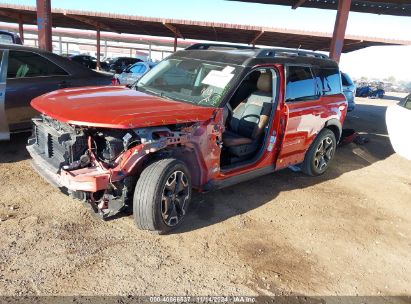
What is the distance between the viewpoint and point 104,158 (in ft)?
10.7

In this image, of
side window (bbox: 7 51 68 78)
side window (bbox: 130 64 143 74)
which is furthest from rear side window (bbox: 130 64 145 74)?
side window (bbox: 7 51 68 78)

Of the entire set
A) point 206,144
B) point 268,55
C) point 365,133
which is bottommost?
point 365,133

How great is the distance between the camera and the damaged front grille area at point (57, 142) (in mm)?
3201

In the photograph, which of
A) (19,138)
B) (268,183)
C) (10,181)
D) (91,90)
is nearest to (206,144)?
(91,90)

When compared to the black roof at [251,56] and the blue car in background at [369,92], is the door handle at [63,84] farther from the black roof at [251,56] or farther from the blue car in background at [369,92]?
the blue car in background at [369,92]

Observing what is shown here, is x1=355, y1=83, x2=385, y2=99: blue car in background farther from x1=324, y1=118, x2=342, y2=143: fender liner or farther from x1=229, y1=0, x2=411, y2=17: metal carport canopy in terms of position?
x1=324, y1=118, x2=342, y2=143: fender liner

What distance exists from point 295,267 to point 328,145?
2976 mm

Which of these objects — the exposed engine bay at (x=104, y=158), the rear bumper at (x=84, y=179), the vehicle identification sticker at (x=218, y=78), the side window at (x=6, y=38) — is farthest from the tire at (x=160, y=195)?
the side window at (x=6, y=38)

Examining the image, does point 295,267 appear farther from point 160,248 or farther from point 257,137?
point 257,137

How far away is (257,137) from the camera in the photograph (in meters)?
4.70

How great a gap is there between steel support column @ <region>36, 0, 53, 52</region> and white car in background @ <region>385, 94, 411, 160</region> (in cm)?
926

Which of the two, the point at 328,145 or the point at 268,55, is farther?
the point at 328,145

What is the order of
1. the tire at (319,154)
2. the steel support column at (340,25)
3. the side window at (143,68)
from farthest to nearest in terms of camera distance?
the side window at (143,68)
the steel support column at (340,25)
the tire at (319,154)

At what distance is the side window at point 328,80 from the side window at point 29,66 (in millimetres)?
4037
